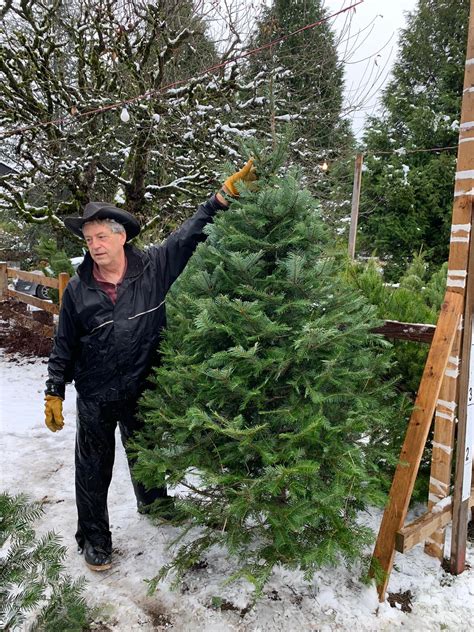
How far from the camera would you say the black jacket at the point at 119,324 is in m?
2.43

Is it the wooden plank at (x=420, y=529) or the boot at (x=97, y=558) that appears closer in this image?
the wooden plank at (x=420, y=529)

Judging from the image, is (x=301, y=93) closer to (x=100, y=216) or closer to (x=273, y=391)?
(x=100, y=216)

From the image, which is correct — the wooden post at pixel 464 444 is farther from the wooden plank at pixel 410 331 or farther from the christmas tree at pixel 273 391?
the christmas tree at pixel 273 391

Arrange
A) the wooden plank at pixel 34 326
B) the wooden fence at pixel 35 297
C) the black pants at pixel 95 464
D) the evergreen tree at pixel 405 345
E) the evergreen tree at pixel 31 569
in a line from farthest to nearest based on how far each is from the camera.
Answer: the wooden plank at pixel 34 326 → the wooden fence at pixel 35 297 → the evergreen tree at pixel 405 345 → the black pants at pixel 95 464 → the evergreen tree at pixel 31 569

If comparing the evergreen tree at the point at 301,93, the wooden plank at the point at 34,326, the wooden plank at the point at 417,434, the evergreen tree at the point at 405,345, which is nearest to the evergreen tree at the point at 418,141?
the evergreen tree at the point at 301,93

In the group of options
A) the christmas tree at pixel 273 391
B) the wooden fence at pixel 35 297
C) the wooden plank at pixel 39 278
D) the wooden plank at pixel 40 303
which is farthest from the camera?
the wooden plank at pixel 40 303

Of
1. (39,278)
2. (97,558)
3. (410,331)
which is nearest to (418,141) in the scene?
(39,278)

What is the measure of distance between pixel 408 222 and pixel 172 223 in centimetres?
648

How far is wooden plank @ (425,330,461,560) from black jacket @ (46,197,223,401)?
1.57 m

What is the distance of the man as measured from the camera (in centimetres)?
243

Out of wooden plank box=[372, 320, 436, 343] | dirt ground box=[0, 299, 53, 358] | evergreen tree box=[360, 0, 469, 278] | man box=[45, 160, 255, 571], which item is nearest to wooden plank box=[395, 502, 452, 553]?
wooden plank box=[372, 320, 436, 343]

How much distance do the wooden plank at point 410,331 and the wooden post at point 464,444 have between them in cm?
20

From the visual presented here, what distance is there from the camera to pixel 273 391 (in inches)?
82.4

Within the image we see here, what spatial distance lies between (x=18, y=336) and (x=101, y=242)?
7.46 metres
